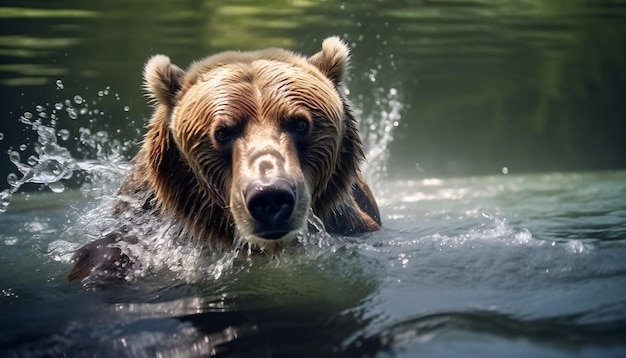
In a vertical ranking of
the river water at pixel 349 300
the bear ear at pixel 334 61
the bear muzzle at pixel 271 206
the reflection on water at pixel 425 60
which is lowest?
the river water at pixel 349 300

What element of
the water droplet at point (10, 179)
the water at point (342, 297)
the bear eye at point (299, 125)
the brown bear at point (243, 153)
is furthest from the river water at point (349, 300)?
the bear eye at point (299, 125)

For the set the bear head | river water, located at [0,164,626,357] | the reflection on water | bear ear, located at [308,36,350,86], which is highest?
the reflection on water

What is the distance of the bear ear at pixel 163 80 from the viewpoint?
398 centimetres

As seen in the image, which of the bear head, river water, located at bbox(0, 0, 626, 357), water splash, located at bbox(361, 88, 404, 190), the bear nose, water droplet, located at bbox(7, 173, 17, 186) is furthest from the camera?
water splash, located at bbox(361, 88, 404, 190)

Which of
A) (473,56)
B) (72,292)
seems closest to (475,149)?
(473,56)

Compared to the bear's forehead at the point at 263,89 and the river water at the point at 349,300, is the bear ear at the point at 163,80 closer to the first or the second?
the bear's forehead at the point at 263,89

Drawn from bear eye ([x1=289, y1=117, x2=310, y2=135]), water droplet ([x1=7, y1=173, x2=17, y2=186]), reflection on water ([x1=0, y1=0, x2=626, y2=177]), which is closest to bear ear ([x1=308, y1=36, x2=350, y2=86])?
bear eye ([x1=289, y1=117, x2=310, y2=135])

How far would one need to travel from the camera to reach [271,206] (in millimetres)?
3176

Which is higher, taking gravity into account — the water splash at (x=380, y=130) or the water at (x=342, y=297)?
the water splash at (x=380, y=130)

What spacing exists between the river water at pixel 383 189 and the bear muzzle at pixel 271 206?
0.29m

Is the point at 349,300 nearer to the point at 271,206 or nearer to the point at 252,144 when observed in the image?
the point at 271,206

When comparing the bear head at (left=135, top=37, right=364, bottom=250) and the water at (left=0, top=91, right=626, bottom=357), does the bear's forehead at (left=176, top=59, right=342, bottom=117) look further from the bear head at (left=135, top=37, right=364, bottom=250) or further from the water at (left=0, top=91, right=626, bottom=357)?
the water at (left=0, top=91, right=626, bottom=357)

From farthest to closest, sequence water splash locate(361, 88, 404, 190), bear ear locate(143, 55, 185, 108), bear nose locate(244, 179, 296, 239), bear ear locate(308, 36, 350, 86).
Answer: water splash locate(361, 88, 404, 190) < bear ear locate(308, 36, 350, 86) < bear ear locate(143, 55, 185, 108) < bear nose locate(244, 179, 296, 239)

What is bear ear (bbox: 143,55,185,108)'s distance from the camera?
398 cm
